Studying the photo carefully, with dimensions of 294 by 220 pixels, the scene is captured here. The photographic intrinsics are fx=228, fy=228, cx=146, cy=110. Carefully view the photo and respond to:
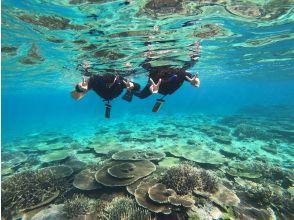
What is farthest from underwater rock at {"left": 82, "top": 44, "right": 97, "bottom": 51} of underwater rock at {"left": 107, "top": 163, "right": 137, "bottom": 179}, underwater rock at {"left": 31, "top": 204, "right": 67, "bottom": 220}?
underwater rock at {"left": 31, "top": 204, "right": 67, "bottom": 220}

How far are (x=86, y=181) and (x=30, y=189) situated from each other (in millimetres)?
2204

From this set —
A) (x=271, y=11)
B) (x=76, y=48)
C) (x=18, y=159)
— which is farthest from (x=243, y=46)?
(x=18, y=159)

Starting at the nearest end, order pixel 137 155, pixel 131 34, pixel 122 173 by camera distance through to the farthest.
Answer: pixel 122 173 → pixel 137 155 → pixel 131 34

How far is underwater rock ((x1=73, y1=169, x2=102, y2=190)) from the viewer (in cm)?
952

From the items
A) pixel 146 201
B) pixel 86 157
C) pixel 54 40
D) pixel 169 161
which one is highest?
pixel 54 40

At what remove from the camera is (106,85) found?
31.7 ft

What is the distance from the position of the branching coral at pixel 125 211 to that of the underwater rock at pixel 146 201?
8.2 inches

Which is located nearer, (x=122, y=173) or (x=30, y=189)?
(x=30, y=189)

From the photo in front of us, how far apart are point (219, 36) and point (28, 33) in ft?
40.8

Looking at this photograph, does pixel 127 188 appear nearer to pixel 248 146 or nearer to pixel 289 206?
pixel 289 206

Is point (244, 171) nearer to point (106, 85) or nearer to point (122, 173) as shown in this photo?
point (122, 173)

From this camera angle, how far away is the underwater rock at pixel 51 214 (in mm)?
7813

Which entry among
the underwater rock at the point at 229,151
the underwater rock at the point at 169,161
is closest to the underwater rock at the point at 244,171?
the underwater rock at the point at 229,151

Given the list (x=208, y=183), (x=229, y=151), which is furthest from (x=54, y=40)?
(x=229, y=151)
